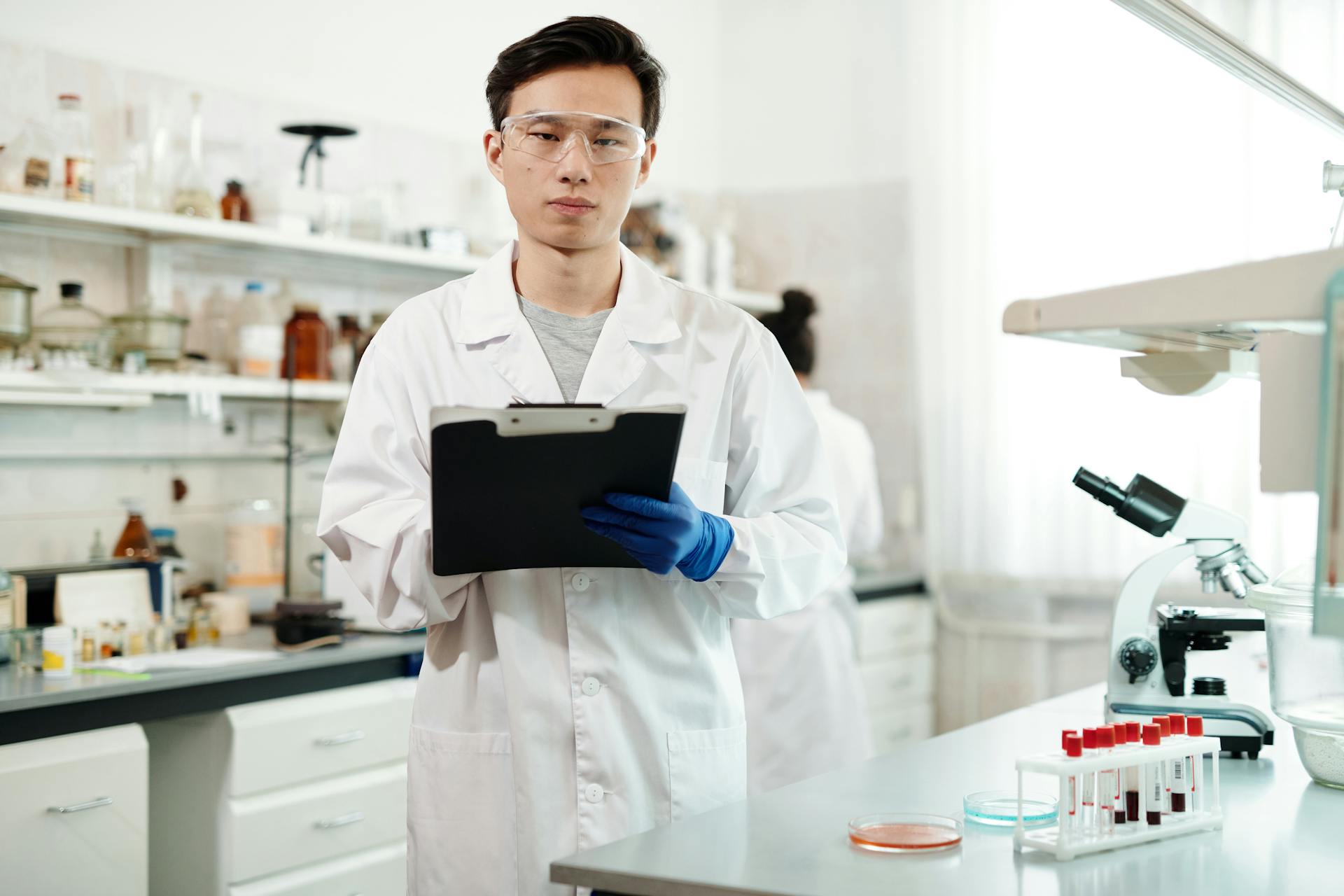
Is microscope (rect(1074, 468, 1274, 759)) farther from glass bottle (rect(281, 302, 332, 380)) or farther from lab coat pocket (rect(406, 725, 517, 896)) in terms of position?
glass bottle (rect(281, 302, 332, 380))

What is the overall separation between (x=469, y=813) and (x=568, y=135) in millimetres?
845

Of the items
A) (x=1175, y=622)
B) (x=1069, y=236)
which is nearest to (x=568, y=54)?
(x=1175, y=622)

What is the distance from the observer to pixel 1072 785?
50.6 inches

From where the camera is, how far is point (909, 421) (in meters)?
4.50

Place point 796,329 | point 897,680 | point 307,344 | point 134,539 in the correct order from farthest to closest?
point 897,680, point 796,329, point 307,344, point 134,539

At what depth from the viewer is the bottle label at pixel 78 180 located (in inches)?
108

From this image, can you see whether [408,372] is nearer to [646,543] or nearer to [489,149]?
[489,149]

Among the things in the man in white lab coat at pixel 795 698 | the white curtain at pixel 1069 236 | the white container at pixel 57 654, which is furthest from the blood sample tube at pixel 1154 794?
Answer: the white curtain at pixel 1069 236

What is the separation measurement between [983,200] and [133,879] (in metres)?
3.15

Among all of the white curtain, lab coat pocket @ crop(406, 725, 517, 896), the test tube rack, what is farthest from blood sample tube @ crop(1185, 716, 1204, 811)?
the white curtain

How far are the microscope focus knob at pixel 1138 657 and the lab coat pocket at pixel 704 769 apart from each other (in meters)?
0.58

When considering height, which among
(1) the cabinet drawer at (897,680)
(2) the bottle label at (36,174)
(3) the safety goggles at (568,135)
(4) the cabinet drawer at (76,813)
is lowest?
(1) the cabinet drawer at (897,680)

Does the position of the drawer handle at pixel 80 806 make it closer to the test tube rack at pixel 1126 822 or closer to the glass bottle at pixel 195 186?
the glass bottle at pixel 195 186

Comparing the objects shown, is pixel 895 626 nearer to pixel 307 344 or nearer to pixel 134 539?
pixel 307 344
